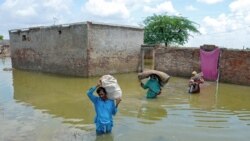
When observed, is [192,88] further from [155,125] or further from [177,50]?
[177,50]

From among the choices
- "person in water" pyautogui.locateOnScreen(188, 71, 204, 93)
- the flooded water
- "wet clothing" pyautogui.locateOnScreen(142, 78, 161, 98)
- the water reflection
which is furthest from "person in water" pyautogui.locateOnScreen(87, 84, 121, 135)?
"person in water" pyautogui.locateOnScreen(188, 71, 204, 93)

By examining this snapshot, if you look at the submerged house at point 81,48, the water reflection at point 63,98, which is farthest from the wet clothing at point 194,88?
the submerged house at point 81,48

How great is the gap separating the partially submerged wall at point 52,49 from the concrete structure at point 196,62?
4.94 meters

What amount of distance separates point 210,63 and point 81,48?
7152 millimetres

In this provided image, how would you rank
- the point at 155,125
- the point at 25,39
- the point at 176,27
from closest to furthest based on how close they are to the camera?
1. the point at 155,125
2. the point at 25,39
3. the point at 176,27

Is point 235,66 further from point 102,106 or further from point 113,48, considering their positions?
point 102,106

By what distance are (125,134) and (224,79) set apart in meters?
10.1

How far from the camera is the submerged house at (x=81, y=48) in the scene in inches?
693

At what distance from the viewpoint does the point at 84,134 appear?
6762 mm

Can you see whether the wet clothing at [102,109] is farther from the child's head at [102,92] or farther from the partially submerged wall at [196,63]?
the partially submerged wall at [196,63]

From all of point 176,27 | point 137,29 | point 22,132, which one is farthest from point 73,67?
point 176,27

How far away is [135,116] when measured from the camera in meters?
8.46

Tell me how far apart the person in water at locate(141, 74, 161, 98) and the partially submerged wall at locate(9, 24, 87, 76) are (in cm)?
737

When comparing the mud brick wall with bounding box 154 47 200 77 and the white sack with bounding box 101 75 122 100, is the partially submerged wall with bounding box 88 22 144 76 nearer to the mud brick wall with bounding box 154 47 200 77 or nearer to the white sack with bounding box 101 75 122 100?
the mud brick wall with bounding box 154 47 200 77
